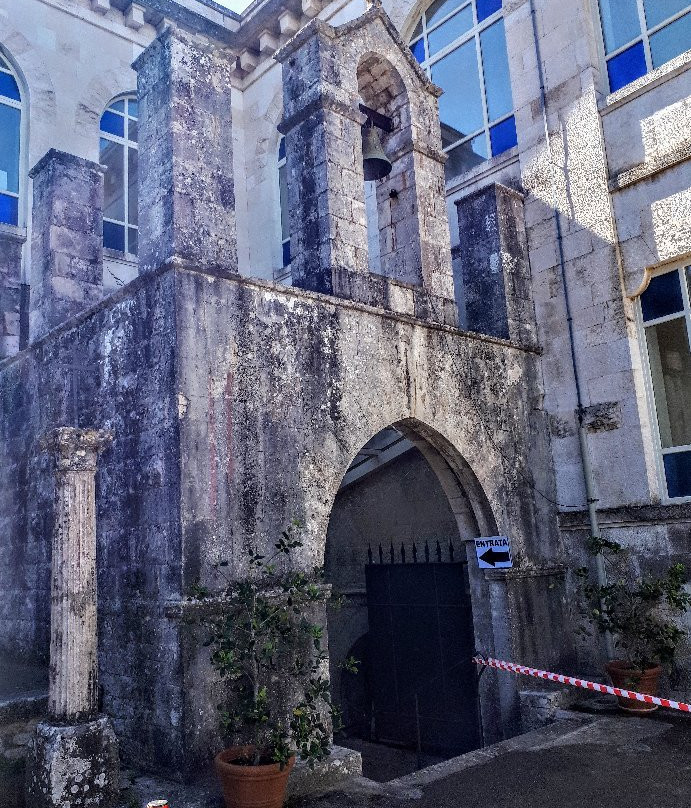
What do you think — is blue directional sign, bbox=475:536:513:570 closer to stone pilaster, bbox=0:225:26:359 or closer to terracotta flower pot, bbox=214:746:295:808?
terracotta flower pot, bbox=214:746:295:808

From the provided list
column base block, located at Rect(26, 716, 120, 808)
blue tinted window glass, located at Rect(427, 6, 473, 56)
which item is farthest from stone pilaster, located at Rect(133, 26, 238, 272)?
blue tinted window glass, located at Rect(427, 6, 473, 56)

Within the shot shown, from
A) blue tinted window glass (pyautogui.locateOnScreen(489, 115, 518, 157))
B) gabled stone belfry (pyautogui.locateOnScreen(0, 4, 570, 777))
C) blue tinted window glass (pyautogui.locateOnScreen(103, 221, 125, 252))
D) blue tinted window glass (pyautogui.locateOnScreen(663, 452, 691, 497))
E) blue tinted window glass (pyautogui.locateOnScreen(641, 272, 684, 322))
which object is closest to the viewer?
gabled stone belfry (pyautogui.locateOnScreen(0, 4, 570, 777))

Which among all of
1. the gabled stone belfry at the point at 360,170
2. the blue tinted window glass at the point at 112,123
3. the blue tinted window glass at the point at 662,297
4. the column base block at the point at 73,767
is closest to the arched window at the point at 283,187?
the blue tinted window glass at the point at 112,123

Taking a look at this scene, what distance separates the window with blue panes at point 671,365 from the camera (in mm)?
7590

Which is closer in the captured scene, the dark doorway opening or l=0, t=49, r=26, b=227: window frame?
the dark doorway opening

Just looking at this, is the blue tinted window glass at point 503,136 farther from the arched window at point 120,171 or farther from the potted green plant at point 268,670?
the potted green plant at point 268,670

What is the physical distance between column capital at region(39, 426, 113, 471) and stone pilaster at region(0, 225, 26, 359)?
421 cm

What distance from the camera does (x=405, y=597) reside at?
8695mm

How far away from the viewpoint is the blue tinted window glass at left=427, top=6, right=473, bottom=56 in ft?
34.9

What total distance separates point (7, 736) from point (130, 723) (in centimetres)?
82

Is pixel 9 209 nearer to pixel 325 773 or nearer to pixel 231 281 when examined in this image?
pixel 231 281

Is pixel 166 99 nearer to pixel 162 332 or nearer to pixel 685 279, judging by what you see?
pixel 162 332

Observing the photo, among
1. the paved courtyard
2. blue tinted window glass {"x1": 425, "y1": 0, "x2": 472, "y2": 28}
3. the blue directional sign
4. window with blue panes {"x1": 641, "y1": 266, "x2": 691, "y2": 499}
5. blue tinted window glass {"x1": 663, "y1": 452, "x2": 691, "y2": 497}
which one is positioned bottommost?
Result: the paved courtyard

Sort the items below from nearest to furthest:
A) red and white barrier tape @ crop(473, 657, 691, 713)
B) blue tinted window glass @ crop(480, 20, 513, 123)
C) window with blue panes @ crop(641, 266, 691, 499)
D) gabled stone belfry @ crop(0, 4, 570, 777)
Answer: gabled stone belfry @ crop(0, 4, 570, 777) < red and white barrier tape @ crop(473, 657, 691, 713) < window with blue panes @ crop(641, 266, 691, 499) < blue tinted window glass @ crop(480, 20, 513, 123)
